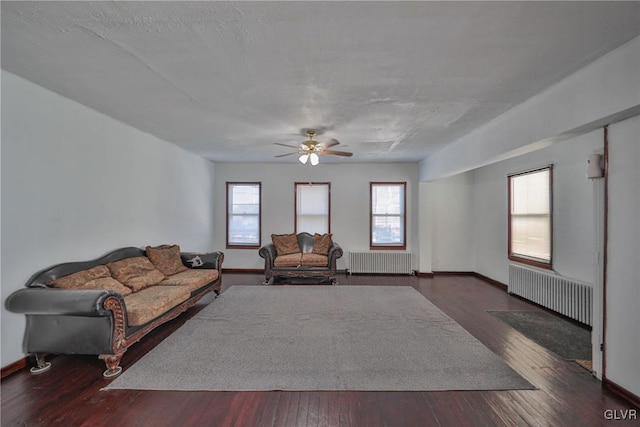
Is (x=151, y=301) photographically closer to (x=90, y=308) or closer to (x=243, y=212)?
(x=90, y=308)

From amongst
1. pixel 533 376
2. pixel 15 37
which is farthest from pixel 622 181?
pixel 15 37

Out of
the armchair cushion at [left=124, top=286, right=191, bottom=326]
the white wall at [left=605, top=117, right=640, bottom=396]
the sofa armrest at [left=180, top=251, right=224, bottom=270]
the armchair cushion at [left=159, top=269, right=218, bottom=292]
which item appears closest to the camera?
the white wall at [left=605, top=117, right=640, bottom=396]

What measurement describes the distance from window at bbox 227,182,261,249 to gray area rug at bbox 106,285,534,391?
2.97 meters

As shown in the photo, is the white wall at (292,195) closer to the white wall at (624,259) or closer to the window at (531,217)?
the window at (531,217)

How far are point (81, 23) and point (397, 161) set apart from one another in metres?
6.13

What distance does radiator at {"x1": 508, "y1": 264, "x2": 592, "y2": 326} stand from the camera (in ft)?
12.4

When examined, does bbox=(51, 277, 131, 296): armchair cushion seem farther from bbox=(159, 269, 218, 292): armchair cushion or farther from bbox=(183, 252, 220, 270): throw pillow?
bbox=(183, 252, 220, 270): throw pillow

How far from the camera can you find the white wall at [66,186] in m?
2.65

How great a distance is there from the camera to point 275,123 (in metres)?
3.96

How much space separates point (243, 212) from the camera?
7410mm

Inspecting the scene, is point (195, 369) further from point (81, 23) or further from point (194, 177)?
point (194, 177)

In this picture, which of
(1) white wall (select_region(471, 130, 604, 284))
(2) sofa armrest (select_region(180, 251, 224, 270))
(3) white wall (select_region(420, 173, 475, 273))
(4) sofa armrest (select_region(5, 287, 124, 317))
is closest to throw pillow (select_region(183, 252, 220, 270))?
(2) sofa armrest (select_region(180, 251, 224, 270))

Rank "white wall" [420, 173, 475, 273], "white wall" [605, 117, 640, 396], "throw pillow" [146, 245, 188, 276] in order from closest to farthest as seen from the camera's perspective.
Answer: "white wall" [605, 117, 640, 396], "throw pillow" [146, 245, 188, 276], "white wall" [420, 173, 475, 273]

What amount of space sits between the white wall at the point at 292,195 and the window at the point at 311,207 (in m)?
0.15
